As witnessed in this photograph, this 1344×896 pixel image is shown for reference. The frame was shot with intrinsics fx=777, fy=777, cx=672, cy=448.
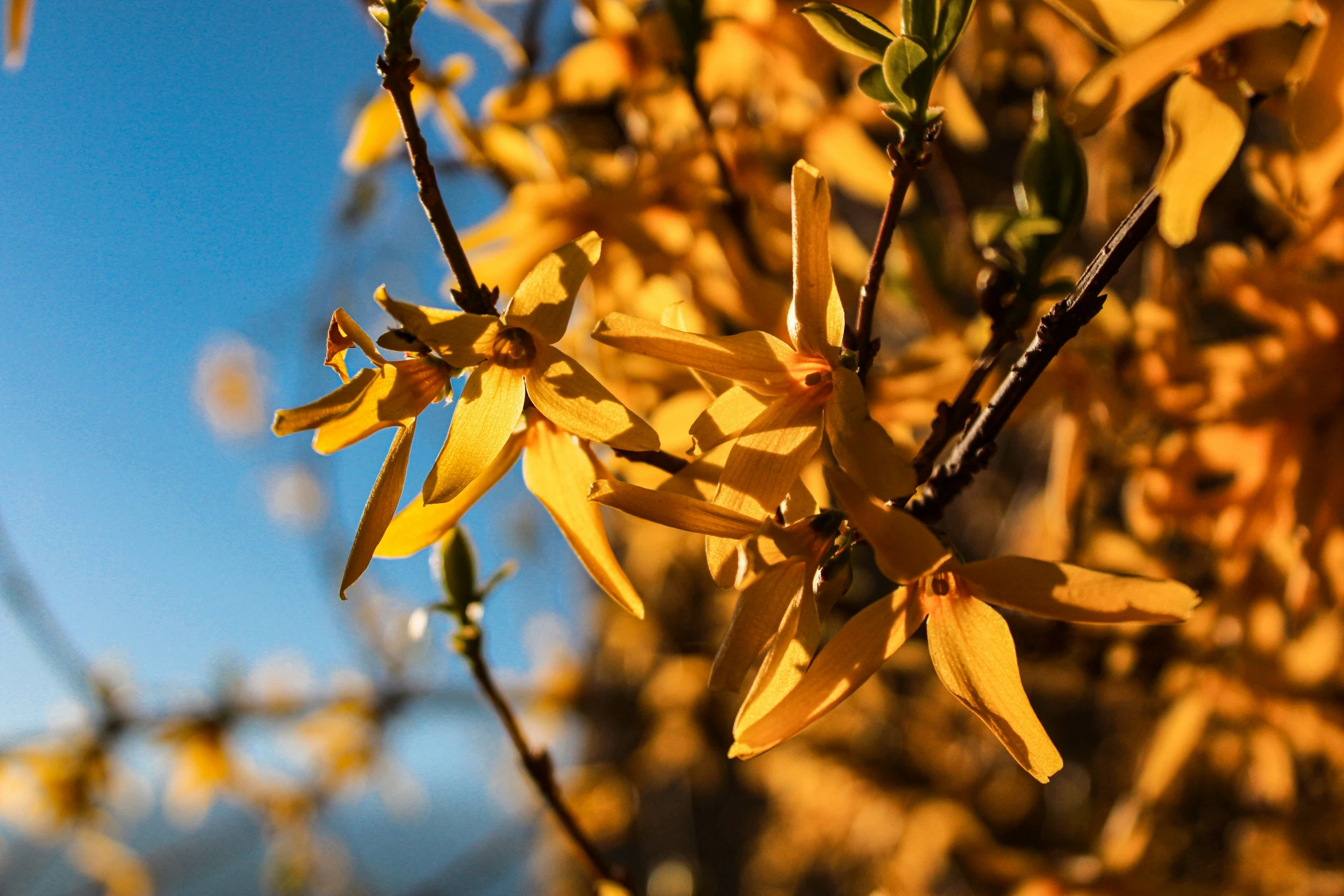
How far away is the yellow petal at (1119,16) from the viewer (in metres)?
0.41

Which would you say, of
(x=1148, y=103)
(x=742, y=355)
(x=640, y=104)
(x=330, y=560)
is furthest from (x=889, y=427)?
(x=330, y=560)

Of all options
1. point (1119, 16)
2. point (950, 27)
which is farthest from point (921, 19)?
point (1119, 16)

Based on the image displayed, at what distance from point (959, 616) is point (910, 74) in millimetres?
252

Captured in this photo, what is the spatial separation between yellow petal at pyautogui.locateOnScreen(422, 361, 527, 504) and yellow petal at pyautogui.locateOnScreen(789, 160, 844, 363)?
131mm

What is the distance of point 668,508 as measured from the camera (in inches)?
12.3

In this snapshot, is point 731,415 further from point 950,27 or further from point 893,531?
point 950,27

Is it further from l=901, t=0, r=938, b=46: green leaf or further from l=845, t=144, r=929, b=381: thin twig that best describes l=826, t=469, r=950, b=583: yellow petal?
l=901, t=0, r=938, b=46: green leaf

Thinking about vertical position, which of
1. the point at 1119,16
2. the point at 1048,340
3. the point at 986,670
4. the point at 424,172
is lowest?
the point at 986,670

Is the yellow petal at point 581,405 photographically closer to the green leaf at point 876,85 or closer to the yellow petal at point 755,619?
the yellow petal at point 755,619

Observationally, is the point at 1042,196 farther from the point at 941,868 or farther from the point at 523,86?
the point at 941,868

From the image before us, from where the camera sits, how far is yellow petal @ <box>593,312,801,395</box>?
33 centimetres

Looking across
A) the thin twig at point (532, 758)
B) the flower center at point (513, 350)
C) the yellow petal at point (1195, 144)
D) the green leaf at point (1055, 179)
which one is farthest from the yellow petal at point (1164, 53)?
the thin twig at point (532, 758)

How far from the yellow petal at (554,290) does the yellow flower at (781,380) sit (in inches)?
1.0

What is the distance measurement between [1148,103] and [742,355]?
107 centimetres
